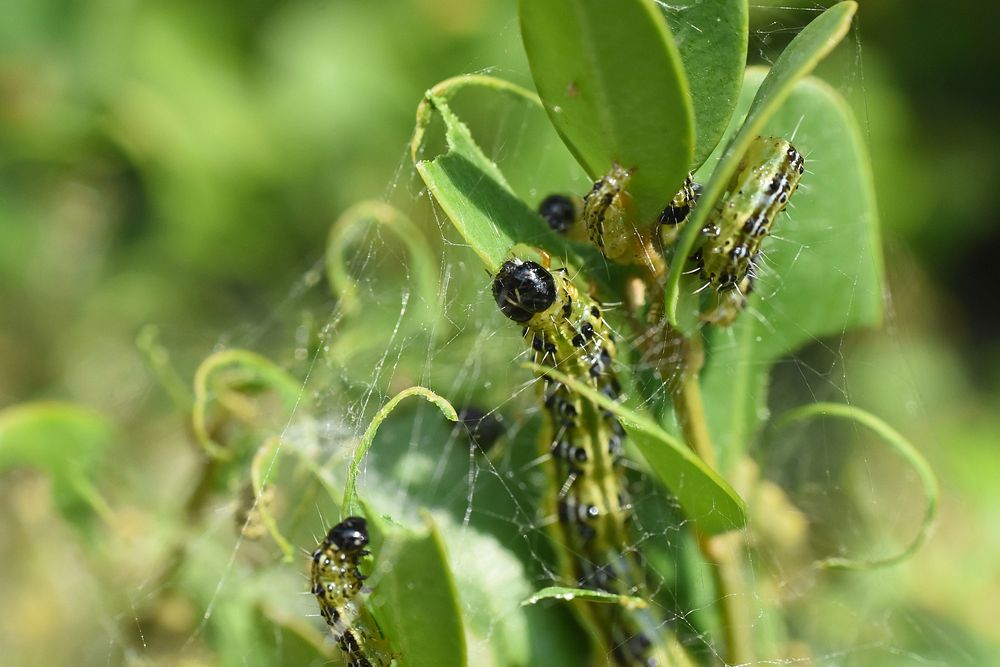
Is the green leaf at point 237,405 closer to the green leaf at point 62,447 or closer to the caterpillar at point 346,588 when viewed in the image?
the green leaf at point 62,447

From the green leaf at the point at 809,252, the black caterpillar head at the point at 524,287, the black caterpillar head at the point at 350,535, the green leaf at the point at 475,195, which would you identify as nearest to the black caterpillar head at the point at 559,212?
the green leaf at the point at 475,195

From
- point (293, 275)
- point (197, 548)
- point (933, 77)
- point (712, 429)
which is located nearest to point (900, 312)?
point (933, 77)

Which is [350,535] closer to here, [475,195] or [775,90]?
[475,195]

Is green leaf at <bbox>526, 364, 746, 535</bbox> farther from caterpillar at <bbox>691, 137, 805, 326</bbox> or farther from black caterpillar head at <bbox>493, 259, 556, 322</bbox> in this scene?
caterpillar at <bbox>691, 137, 805, 326</bbox>

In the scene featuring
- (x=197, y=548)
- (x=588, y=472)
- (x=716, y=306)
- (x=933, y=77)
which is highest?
(x=716, y=306)

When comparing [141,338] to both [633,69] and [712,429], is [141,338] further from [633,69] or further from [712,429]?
[633,69]

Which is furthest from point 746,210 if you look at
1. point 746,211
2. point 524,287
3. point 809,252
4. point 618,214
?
point 809,252
